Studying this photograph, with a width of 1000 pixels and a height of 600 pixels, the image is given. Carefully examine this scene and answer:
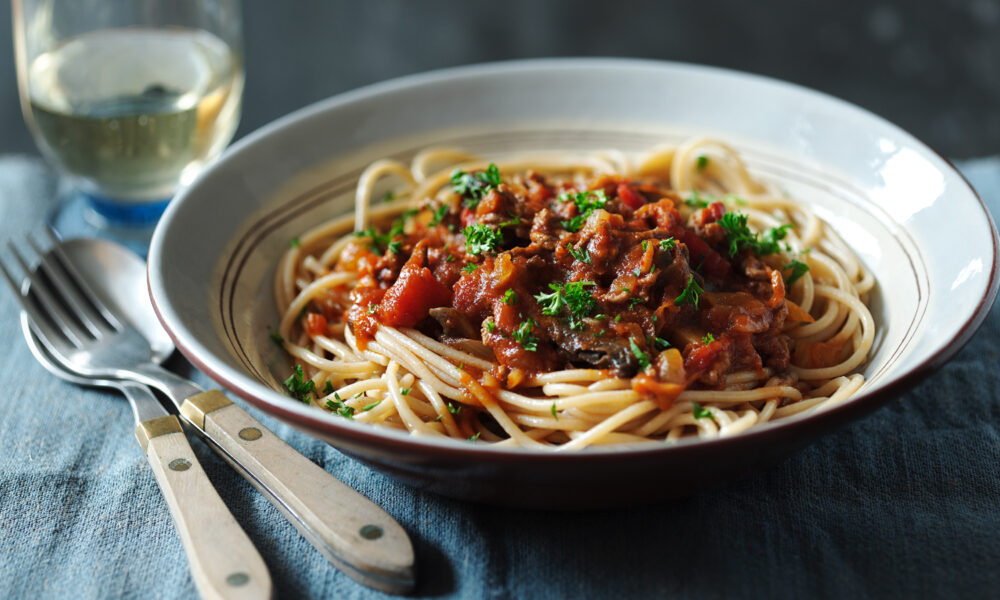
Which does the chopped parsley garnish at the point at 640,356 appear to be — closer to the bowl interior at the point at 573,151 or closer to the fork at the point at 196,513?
the bowl interior at the point at 573,151

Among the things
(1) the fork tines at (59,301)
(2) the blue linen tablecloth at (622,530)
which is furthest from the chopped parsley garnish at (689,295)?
(1) the fork tines at (59,301)

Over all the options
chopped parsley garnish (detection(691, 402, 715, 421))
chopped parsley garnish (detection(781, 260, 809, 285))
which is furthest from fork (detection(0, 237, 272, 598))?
chopped parsley garnish (detection(781, 260, 809, 285))

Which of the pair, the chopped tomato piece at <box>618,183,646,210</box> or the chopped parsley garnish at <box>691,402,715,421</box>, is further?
the chopped tomato piece at <box>618,183,646,210</box>

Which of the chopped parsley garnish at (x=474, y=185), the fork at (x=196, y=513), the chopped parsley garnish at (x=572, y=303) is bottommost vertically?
the fork at (x=196, y=513)

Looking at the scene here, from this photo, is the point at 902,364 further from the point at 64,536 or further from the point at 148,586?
the point at 64,536

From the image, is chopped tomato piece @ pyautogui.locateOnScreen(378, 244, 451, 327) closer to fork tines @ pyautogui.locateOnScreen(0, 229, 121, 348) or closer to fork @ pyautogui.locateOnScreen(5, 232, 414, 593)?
fork @ pyautogui.locateOnScreen(5, 232, 414, 593)

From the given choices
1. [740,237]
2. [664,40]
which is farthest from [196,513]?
[664,40]
